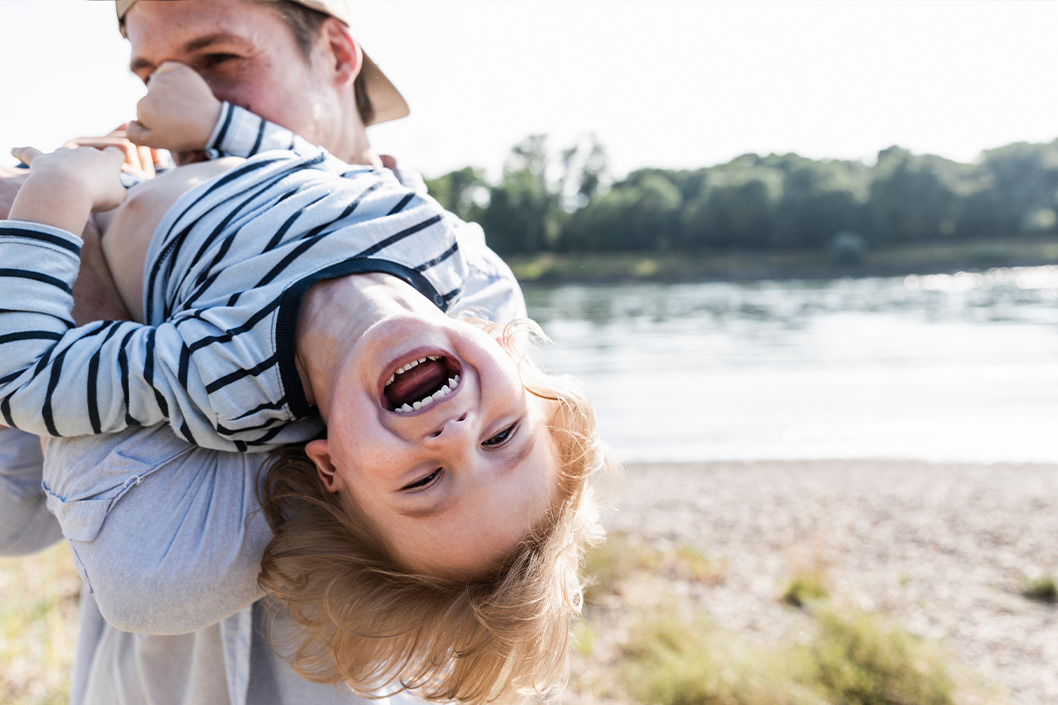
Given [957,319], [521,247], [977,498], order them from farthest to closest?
[957,319] < [521,247] < [977,498]

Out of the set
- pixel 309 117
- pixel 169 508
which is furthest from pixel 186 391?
pixel 309 117

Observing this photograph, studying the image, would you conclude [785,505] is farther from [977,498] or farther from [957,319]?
[957,319]

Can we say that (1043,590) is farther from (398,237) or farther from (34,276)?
(34,276)

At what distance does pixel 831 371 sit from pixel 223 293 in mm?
24861

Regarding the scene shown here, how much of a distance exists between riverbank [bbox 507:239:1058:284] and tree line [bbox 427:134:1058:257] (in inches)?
29.3

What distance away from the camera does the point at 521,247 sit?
2109 centimetres

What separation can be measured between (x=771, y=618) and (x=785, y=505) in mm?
5235

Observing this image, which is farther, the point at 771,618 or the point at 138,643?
the point at 771,618

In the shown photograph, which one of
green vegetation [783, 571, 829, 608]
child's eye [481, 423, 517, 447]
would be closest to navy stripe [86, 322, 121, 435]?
child's eye [481, 423, 517, 447]

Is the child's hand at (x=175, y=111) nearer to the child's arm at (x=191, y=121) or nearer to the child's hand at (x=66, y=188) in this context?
the child's arm at (x=191, y=121)

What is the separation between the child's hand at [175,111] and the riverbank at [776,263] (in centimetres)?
A: 1827

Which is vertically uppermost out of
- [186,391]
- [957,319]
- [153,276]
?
[153,276]

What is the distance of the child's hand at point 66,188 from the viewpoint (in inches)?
55.3

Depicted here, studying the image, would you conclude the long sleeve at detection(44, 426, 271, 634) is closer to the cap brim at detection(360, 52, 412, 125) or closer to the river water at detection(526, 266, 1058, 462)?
the river water at detection(526, 266, 1058, 462)
